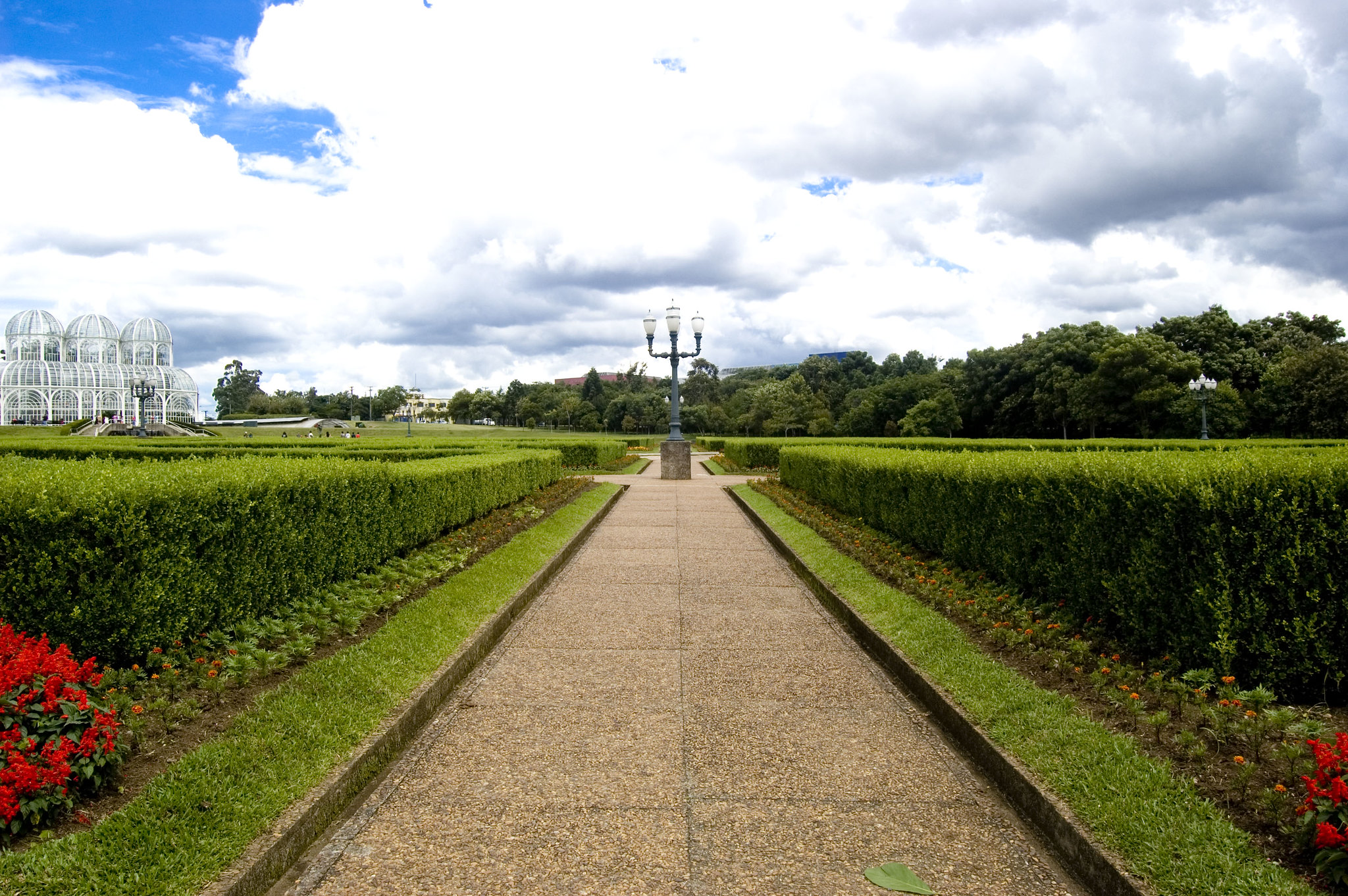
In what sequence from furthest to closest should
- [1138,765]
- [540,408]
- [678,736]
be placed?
[540,408]
[678,736]
[1138,765]

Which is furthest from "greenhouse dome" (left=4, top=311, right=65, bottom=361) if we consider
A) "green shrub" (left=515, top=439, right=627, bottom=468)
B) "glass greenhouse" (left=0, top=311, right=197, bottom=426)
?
"green shrub" (left=515, top=439, right=627, bottom=468)

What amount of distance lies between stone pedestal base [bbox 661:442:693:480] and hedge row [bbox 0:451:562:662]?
54.0ft

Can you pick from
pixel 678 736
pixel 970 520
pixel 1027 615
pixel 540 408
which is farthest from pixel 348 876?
pixel 540 408

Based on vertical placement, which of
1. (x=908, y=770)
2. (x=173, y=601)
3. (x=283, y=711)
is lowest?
(x=908, y=770)

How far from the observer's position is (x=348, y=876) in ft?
10.00

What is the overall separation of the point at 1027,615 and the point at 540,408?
10343cm

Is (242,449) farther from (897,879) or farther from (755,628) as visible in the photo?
(897,879)

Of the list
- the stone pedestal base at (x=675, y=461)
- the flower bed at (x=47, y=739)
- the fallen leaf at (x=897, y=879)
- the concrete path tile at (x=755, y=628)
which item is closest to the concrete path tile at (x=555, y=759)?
the fallen leaf at (x=897, y=879)

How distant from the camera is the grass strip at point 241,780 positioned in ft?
9.14

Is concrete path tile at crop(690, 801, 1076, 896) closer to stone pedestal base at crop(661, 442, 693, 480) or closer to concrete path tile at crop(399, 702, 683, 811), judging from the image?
concrete path tile at crop(399, 702, 683, 811)

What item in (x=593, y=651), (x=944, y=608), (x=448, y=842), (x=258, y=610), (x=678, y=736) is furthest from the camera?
(x=944, y=608)

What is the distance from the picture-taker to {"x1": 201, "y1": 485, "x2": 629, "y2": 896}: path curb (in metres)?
2.92

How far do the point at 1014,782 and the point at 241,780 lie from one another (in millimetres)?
3442

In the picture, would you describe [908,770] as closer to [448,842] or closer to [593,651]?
[448,842]
